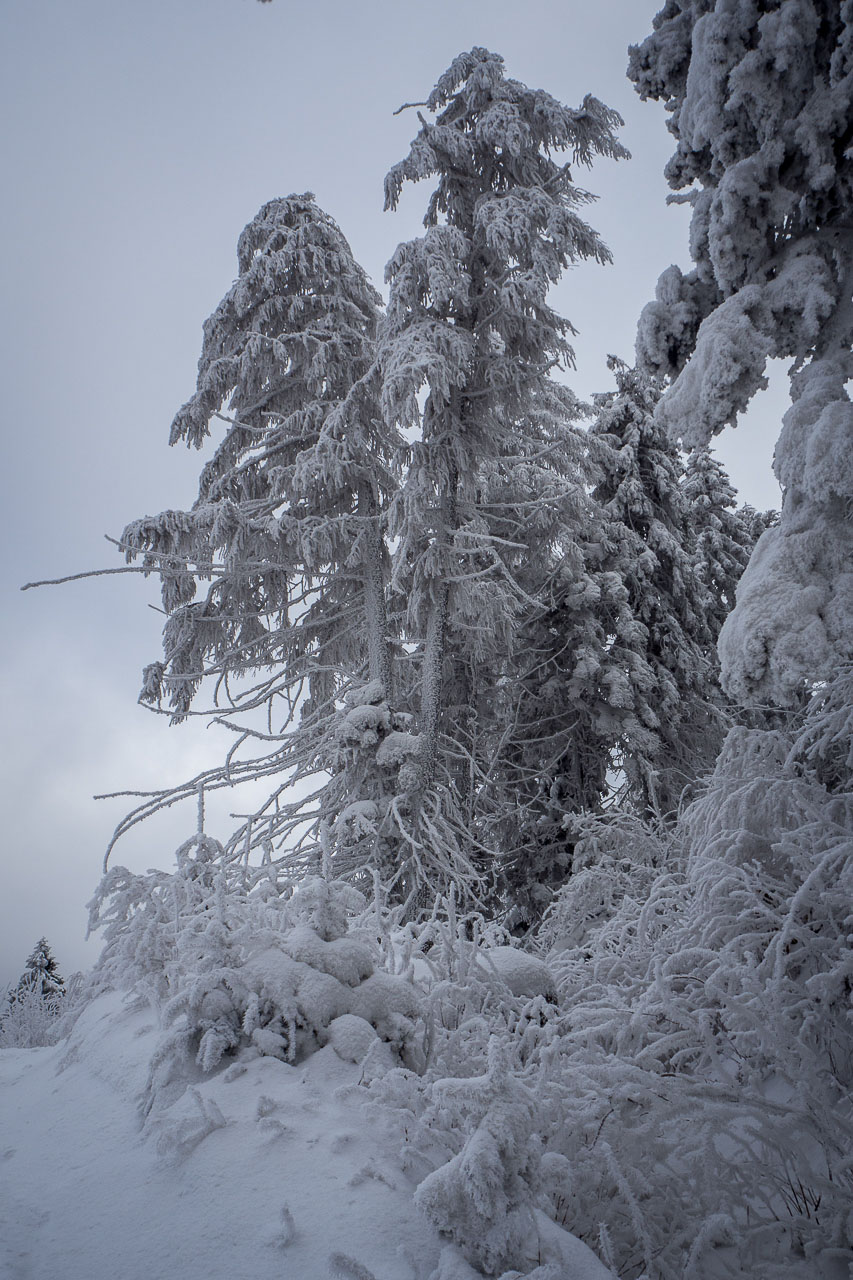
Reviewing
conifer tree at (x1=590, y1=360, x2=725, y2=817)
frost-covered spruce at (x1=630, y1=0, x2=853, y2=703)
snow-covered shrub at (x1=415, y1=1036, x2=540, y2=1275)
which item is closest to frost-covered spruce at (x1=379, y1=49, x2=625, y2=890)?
frost-covered spruce at (x1=630, y1=0, x2=853, y2=703)

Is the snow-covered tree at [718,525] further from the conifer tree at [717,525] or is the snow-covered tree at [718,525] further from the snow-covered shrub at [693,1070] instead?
the snow-covered shrub at [693,1070]

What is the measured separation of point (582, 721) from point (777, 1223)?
10004 mm

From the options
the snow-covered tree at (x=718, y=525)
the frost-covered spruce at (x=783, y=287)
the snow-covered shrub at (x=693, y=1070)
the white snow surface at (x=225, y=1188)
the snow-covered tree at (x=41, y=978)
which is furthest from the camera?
the snow-covered tree at (x=718, y=525)

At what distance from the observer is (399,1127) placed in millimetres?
2451

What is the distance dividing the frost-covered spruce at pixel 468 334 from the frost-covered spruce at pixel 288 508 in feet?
3.16

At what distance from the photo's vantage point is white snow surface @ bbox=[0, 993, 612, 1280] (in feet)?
6.16

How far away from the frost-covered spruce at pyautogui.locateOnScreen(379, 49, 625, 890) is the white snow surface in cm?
492

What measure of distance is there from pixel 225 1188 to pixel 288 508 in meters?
8.50

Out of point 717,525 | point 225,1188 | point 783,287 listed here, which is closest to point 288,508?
point 783,287

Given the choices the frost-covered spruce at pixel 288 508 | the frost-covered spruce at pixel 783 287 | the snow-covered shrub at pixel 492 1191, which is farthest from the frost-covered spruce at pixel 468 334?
the snow-covered shrub at pixel 492 1191

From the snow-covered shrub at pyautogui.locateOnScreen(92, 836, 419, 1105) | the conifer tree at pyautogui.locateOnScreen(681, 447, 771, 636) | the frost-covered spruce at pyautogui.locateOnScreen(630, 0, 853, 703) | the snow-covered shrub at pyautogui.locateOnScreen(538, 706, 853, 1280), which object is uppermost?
the conifer tree at pyautogui.locateOnScreen(681, 447, 771, 636)

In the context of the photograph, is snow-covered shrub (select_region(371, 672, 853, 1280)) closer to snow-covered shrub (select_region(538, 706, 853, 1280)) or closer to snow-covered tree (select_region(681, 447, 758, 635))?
snow-covered shrub (select_region(538, 706, 853, 1280))

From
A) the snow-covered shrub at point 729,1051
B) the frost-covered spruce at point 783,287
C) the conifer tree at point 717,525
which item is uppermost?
the conifer tree at point 717,525

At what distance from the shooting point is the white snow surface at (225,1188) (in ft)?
6.16
